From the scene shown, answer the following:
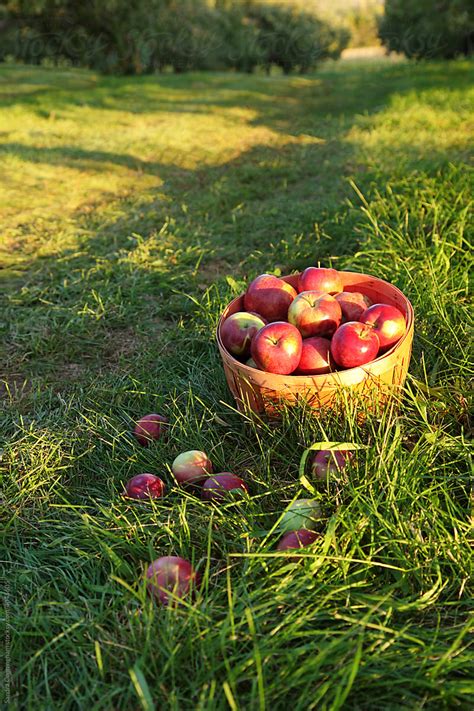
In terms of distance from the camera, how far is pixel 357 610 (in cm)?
166

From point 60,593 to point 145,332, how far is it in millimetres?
2006

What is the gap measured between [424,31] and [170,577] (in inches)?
1107

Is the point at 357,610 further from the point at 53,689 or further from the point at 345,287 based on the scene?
the point at 345,287

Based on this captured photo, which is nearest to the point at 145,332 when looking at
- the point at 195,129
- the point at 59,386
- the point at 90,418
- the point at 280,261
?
the point at 59,386

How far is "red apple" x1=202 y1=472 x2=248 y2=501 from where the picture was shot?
208cm

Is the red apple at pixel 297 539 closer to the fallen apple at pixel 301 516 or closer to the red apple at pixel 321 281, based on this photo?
the fallen apple at pixel 301 516

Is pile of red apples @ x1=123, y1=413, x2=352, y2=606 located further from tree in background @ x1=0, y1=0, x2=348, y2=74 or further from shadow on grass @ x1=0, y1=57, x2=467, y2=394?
tree in background @ x1=0, y1=0, x2=348, y2=74

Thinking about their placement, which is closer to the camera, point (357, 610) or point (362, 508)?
point (357, 610)

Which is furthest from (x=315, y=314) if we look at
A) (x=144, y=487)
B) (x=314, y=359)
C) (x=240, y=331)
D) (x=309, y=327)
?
(x=144, y=487)

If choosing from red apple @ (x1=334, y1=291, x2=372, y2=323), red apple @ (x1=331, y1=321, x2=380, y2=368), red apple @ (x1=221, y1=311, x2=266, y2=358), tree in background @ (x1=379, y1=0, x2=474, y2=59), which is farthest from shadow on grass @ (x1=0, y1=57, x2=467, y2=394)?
tree in background @ (x1=379, y1=0, x2=474, y2=59)

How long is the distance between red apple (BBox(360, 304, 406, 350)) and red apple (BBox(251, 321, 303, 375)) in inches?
12.6

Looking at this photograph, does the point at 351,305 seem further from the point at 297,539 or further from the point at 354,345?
the point at 297,539

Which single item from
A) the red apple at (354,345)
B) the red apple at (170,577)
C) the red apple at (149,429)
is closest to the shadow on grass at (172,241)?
the red apple at (149,429)

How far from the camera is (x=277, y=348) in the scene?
7.46ft
